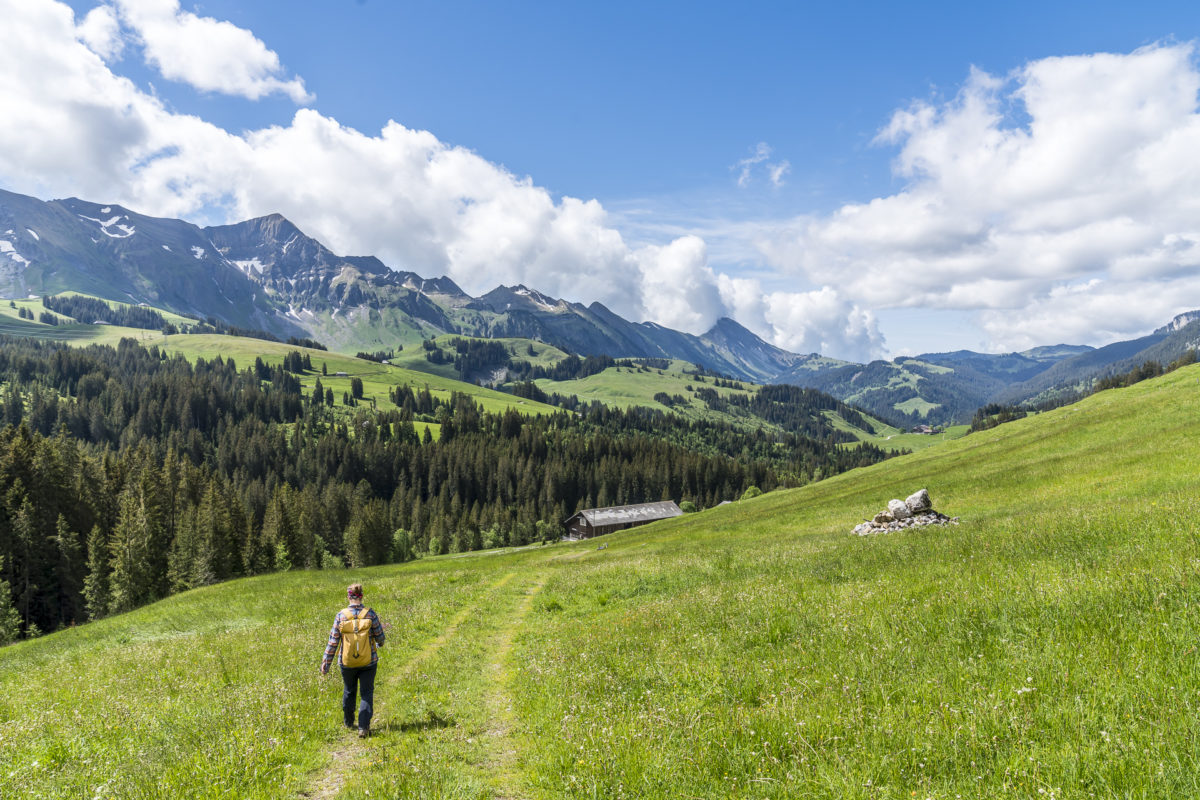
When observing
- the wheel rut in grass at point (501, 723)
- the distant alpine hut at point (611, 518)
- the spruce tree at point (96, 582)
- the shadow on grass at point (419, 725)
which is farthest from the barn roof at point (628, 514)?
the shadow on grass at point (419, 725)

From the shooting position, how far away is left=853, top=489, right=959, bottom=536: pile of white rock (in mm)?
28625

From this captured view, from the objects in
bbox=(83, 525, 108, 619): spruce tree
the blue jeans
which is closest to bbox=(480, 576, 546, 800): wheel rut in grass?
the blue jeans

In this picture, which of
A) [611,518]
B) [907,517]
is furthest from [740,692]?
[611,518]

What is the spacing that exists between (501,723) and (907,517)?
26.7m

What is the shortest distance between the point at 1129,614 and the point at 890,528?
23.4m

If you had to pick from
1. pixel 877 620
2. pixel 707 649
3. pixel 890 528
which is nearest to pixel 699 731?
pixel 707 649

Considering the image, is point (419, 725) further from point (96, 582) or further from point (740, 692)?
point (96, 582)

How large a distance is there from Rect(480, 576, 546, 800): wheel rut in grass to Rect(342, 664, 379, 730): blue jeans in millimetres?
2469

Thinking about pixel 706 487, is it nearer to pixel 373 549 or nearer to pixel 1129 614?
pixel 373 549

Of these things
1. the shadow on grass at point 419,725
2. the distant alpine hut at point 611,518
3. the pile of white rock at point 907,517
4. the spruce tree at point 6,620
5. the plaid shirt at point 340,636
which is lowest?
the distant alpine hut at point 611,518

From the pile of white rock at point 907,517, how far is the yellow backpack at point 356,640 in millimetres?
26348

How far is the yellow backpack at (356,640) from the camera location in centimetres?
1113

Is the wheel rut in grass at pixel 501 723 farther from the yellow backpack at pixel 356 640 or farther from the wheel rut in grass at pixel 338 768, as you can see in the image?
the yellow backpack at pixel 356 640

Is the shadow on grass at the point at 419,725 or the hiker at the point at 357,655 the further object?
the hiker at the point at 357,655
